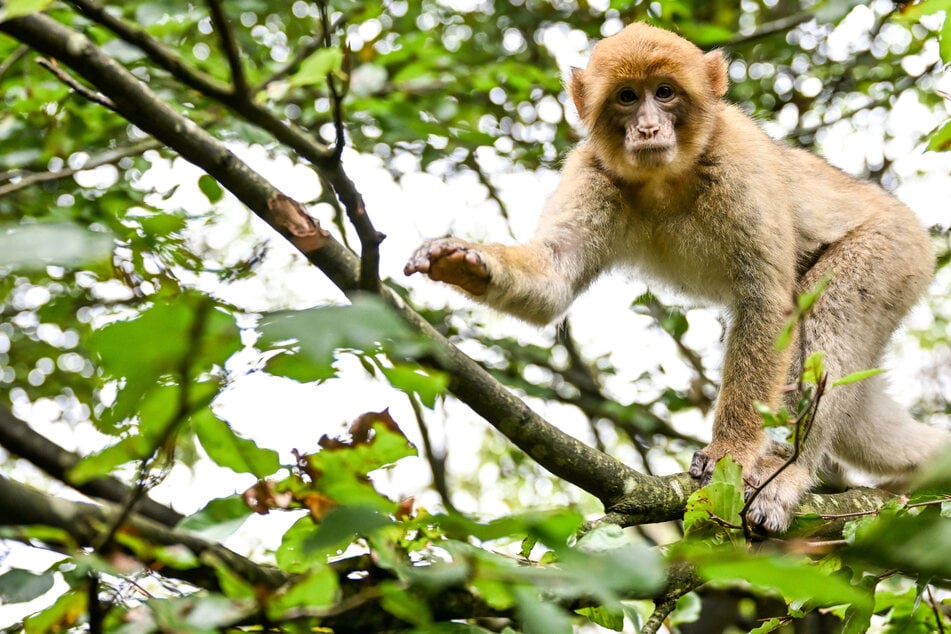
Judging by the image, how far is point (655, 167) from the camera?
5.18m

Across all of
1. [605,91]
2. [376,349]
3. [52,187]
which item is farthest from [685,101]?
[376,349]

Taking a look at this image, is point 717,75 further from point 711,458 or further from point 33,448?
point 33,448

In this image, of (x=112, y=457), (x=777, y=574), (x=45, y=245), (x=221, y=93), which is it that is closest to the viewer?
(x=45, y=245)

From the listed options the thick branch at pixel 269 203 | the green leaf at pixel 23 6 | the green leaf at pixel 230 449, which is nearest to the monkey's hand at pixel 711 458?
the thick branch at pixel 269 203

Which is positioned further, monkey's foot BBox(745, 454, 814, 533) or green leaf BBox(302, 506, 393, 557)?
monkey's foot BBox(745, 454, 814, 533)

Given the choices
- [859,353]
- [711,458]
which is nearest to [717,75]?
[859,353]

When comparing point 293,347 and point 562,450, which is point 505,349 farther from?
point 293,347

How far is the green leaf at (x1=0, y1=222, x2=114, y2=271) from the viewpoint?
1.01 metres

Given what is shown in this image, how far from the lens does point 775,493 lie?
4.63 meters

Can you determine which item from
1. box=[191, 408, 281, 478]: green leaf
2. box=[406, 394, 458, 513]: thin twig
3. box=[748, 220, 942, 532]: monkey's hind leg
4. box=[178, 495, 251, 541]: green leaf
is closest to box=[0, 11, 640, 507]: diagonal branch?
box=[191, 408, 281, 478]: green leaf

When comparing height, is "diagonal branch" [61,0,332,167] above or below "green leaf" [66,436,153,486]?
above

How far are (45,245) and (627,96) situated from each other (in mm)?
4741

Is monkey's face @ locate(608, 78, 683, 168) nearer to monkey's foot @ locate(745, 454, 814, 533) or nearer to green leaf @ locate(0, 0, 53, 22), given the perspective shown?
monkey's foot @ locate(745, 454, 814, 533)

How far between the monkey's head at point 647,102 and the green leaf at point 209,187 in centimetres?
229
